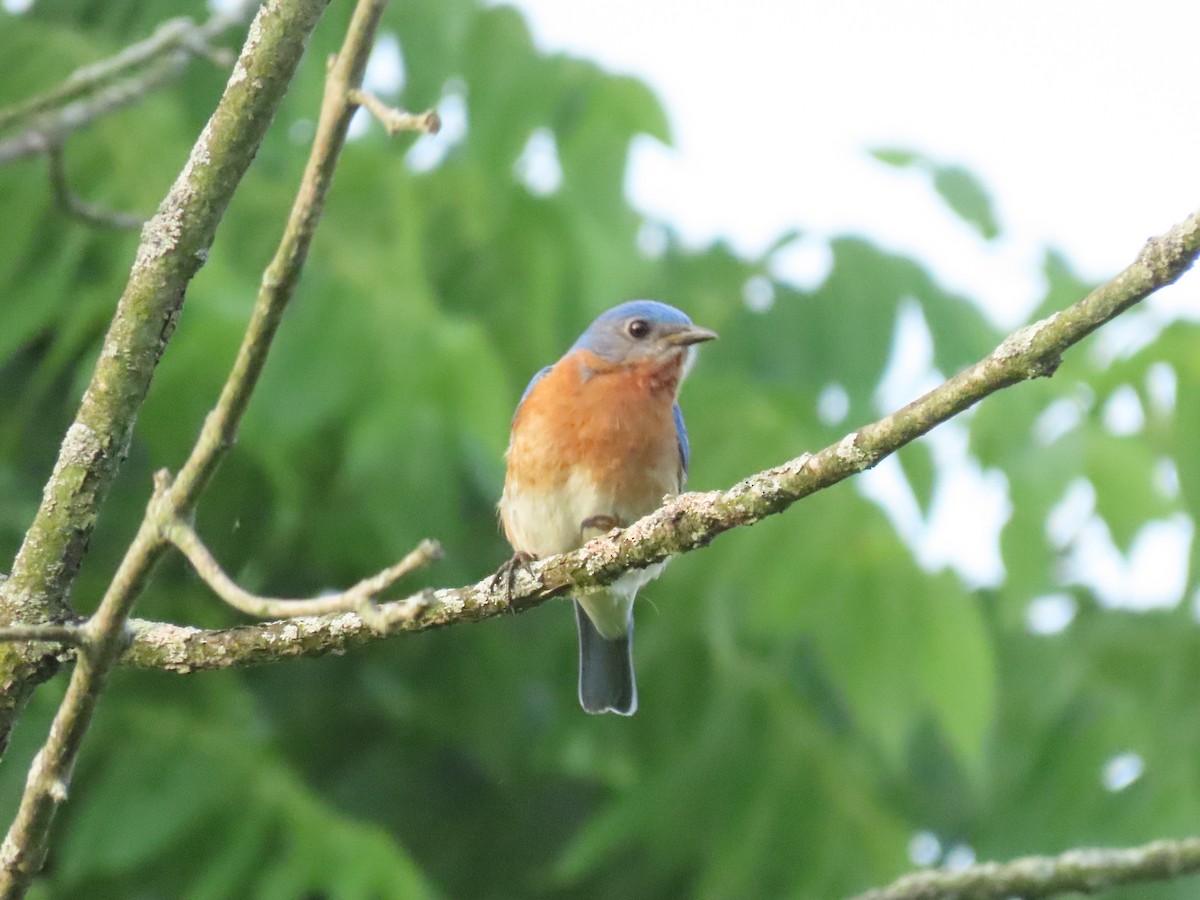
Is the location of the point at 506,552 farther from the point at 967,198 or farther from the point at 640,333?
the point at 967,198

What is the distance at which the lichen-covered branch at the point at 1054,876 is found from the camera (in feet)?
12.6

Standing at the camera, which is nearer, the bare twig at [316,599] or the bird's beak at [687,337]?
the bare twig at [316,599]

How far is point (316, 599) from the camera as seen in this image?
→ 239 cm

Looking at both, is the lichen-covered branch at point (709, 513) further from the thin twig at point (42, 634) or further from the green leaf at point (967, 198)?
the green leaf at point (967, 198)

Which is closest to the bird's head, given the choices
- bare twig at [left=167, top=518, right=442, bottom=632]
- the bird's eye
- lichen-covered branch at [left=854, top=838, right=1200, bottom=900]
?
the bird's eye

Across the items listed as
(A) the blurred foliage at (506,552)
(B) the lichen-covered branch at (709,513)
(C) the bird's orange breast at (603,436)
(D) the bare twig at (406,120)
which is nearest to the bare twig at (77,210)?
(A) the blurred foliage at (506,552)

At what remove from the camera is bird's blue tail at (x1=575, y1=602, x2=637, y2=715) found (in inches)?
246

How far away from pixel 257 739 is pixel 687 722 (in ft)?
6.10

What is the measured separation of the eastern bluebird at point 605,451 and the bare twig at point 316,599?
3067 millimetres

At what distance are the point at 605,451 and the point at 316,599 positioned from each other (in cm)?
325

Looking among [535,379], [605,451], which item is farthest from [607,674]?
[535,379]

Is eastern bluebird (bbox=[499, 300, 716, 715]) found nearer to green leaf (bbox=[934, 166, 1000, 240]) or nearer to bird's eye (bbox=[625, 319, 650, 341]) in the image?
bird's eye (bbox=[625, 319, 650, 341])

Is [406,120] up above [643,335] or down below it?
above

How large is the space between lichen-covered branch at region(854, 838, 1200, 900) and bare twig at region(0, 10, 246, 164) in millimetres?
3111
